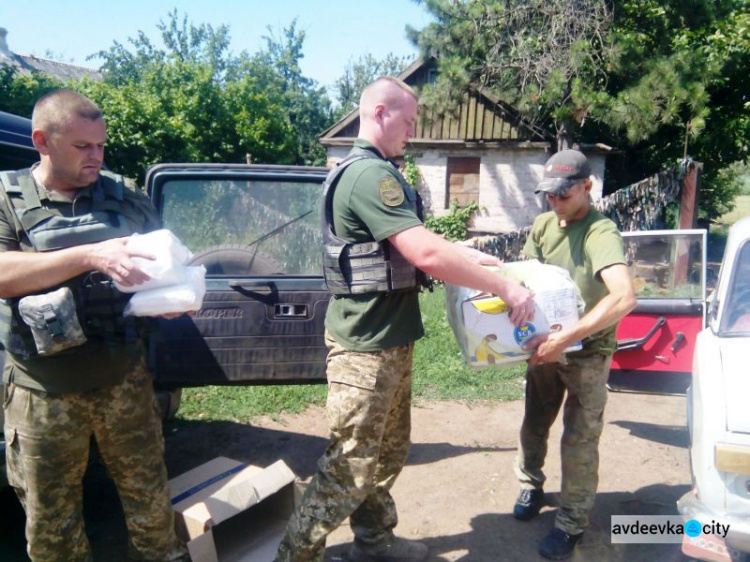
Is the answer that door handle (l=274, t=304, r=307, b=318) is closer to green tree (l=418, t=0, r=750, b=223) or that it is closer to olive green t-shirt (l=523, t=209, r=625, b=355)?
olive green t-shirt (l=523, t=209, r=625, b=355)

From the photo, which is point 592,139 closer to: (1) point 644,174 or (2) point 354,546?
(1) point 644,174

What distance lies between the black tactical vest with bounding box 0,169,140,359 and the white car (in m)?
2.40

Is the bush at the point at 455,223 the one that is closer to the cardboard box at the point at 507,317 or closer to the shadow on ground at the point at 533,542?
the shadow on ground at the point at 533,542

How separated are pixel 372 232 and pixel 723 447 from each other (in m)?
1.70

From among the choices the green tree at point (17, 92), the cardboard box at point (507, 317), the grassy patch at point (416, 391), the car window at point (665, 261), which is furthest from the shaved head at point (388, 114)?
the green tree at point (17, 92)

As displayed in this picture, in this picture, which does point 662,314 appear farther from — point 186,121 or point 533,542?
point 186,121

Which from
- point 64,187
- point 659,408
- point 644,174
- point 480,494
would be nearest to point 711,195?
point 644,174

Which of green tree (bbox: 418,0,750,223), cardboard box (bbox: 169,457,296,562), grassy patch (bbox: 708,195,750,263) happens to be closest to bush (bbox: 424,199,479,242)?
green tree (bbox: 418,0,750,223)

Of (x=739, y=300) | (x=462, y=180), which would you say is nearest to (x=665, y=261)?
(x=739, y=300)

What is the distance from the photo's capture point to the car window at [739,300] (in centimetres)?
324

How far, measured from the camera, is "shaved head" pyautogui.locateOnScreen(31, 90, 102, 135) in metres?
2.10

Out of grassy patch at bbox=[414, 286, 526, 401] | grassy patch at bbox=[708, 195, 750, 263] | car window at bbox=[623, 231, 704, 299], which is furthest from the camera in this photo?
grassy patch at bbox=[708, 195, 750, 263]

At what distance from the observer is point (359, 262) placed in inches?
97.2

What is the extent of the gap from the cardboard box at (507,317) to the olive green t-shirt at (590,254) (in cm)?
26
